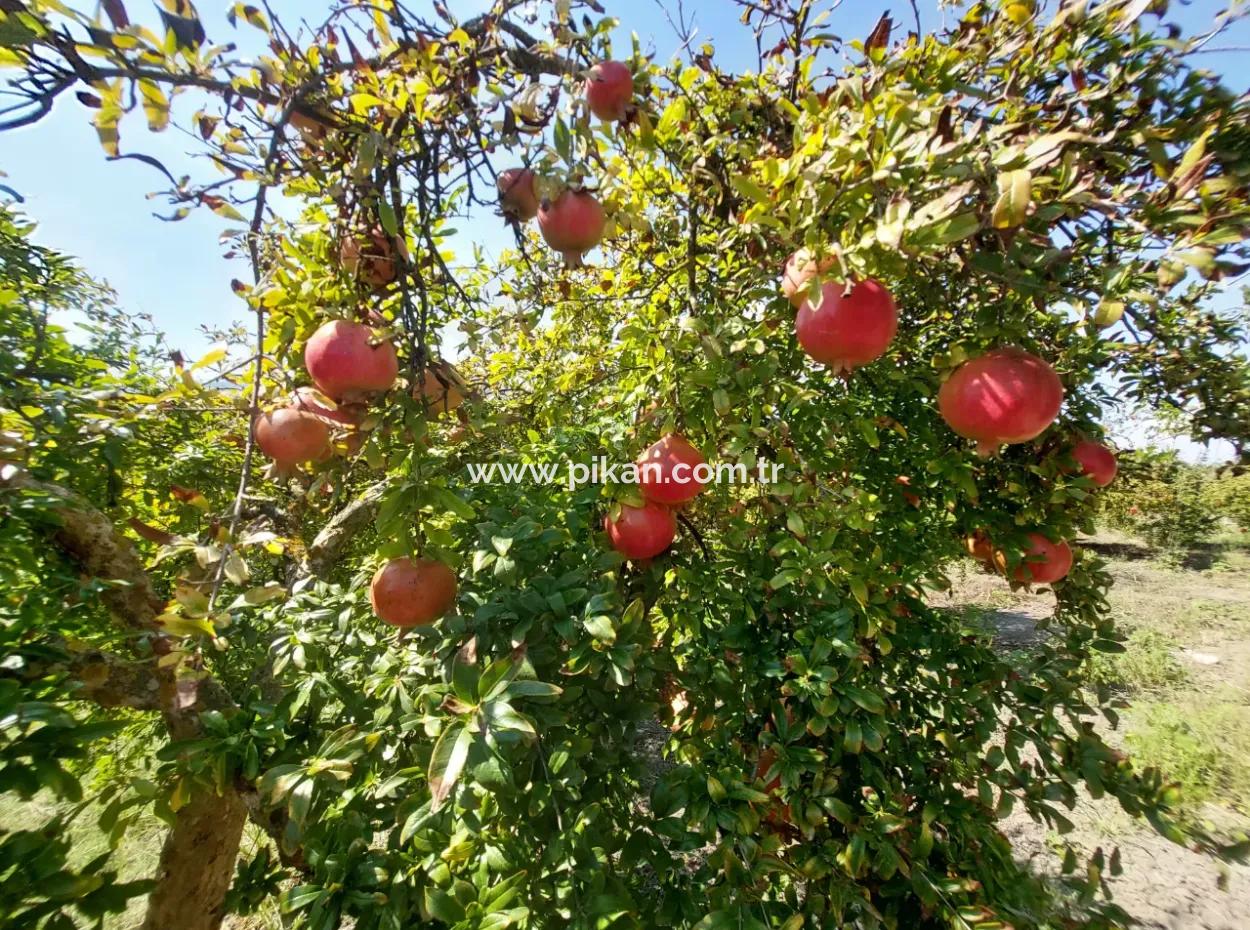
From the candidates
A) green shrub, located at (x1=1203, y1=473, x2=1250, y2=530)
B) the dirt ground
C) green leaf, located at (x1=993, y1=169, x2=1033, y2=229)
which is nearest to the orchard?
green leaf, located at (x1=993, y1=169, x2=1033, y2=229)

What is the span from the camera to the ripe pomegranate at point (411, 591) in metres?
1.00

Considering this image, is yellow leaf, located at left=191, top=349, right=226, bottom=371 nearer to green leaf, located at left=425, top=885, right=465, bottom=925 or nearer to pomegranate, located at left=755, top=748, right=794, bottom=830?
green leaf, located at left=425, top=885, right=465, bottom=925

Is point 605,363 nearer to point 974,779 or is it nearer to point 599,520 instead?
point 599,520

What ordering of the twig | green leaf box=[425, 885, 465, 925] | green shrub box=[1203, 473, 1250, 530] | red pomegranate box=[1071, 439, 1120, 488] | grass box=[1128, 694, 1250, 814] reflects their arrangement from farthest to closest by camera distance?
1. green shrub box=[1203, 473, 1250, 530]
2. grass box=[1128, 694, 1250, 814]
3. the twig
4. red pomegranate box=[1071, 439, 1120, 488]
5. green leaf box=[425, 885, 465, 925]

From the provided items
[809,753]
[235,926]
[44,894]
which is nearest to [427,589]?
[44,894]

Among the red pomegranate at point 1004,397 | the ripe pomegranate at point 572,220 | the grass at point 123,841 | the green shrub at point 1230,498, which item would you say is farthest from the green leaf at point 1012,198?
the green shrub at point 1230,498

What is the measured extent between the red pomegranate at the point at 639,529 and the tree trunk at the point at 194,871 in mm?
1232

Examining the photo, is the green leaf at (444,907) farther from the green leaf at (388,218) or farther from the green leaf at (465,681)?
the green leaf at (388,218)

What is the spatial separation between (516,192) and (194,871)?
1.87 metres

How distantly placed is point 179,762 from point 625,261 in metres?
1.62

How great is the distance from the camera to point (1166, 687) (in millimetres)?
3807

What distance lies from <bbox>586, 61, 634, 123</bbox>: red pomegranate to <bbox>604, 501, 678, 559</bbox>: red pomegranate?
2.38 feet

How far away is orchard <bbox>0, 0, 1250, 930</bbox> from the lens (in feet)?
2.39

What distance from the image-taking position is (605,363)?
1.84 m
